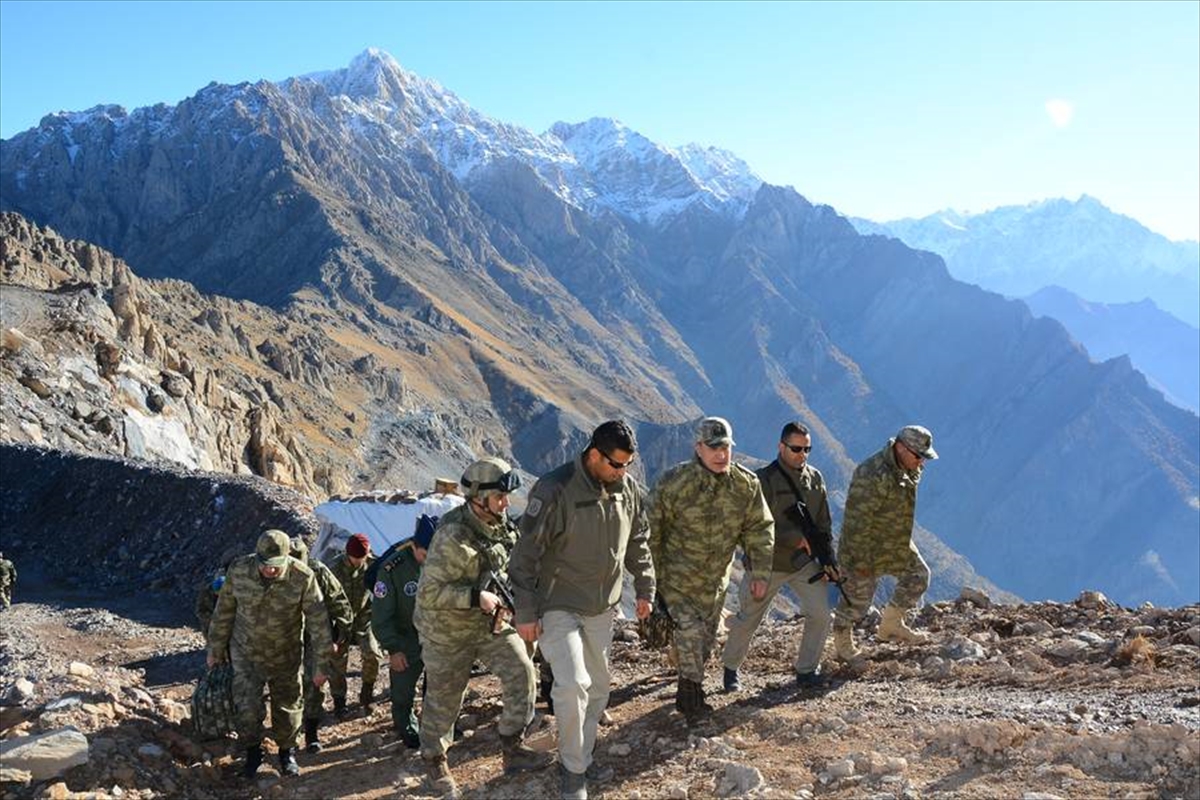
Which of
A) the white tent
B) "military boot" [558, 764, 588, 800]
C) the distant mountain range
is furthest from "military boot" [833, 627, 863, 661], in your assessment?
the distant mountain range

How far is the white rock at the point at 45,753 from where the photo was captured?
496cm

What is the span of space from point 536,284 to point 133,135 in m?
76.2

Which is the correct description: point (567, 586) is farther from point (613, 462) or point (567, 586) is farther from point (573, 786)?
point (573, 786)

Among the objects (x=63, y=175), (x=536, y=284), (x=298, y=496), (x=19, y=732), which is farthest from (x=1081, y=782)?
(x=536, y=284)

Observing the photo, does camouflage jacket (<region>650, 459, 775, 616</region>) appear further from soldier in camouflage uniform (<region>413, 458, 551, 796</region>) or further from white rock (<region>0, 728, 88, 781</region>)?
white rock (<region>0, 728, 88, 781</region>)

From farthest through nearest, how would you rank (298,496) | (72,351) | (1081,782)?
1. (72,351)
2. (298,496)
3. (1081,782)

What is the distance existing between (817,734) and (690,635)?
0.98 meters

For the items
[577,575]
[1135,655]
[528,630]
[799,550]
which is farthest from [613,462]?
[1135,655]

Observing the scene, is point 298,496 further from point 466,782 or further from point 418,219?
point 418,219

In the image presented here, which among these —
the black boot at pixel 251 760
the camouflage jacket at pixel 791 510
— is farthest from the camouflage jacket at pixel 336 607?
the camouflage jacket at pixel 791 510

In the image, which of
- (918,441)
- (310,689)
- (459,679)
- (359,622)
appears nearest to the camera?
(459,679)

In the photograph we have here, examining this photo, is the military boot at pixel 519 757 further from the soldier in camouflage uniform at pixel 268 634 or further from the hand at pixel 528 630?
the soldier in camouflage uniform at pixel 268 634

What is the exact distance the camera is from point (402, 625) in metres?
6.48

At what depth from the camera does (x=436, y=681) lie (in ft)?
17.4
